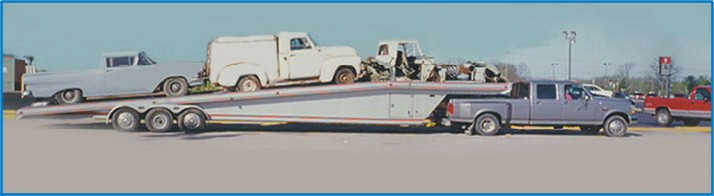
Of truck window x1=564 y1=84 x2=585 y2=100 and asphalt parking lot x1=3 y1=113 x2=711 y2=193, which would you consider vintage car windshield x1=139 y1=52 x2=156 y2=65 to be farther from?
truck window x1=564 y1=84 x2=585 y2=100

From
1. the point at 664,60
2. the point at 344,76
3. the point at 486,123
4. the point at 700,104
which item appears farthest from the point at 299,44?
the point at 664,60

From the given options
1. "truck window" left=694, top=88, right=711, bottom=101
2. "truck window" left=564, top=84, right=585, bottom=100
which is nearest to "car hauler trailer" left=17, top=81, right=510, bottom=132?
"truck window" left=564, top=84, right=585, bottom=100

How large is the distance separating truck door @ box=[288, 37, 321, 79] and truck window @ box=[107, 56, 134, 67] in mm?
3727

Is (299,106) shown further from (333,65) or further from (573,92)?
(573,92)

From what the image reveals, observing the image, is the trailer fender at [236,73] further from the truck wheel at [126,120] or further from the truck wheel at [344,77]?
the truck wheel at [126,120]

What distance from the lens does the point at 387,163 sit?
8164 millimetres

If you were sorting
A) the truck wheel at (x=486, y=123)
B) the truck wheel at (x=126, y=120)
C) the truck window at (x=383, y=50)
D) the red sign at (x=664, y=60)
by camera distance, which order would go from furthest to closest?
the red sign at (x=664, y=60), the truck window at (x=383, y=50), the truck wheel at (x=486, y=123), the truck wheel at (x=126, y=120)

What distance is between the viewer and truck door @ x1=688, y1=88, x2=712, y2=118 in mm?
16281

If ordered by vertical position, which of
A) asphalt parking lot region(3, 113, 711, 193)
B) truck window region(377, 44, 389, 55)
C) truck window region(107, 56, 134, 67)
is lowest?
asphalt parking lot region(3, 113, 711, 193)

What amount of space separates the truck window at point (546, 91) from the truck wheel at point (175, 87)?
819 cm

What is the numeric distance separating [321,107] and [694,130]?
10.5 meters

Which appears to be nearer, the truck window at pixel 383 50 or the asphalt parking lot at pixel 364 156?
the asphalt parking lot at pixel 364 156

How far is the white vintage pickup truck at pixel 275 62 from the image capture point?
12562 mm

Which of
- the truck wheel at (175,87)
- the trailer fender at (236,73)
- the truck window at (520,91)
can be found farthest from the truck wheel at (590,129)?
the truck wheel at (175,87)
